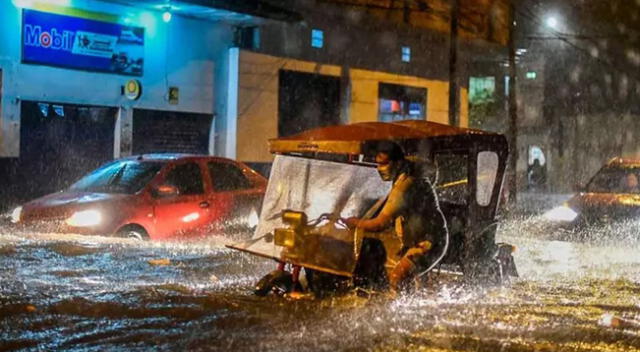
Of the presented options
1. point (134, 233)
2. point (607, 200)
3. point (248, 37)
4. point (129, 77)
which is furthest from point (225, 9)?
point (607, 200)

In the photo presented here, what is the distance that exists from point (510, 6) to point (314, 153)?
56.1 feet

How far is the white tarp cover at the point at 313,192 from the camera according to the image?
27.4ft

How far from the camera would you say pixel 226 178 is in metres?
13.0

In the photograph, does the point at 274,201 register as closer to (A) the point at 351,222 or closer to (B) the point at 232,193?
(A) the point at 351,222

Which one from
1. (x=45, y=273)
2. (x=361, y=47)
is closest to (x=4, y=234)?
(x=45, y=273)

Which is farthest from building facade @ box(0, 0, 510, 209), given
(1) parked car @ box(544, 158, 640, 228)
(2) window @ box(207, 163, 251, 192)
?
(1) parked car @ box(544, 158, 640, 228)

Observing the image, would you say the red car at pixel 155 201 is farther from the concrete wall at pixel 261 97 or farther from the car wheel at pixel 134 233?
the concrete wall at pixel 261 97

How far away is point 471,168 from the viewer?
27.8ft

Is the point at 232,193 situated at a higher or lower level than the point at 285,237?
higher

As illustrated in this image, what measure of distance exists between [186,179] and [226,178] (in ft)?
2.53

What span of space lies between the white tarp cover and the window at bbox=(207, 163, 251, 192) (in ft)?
13.2

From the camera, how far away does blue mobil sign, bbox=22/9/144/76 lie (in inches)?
684

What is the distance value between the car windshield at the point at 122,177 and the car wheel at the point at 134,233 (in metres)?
0.53

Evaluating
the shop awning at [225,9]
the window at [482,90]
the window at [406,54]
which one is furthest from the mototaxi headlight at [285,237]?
the window at [482,90]
